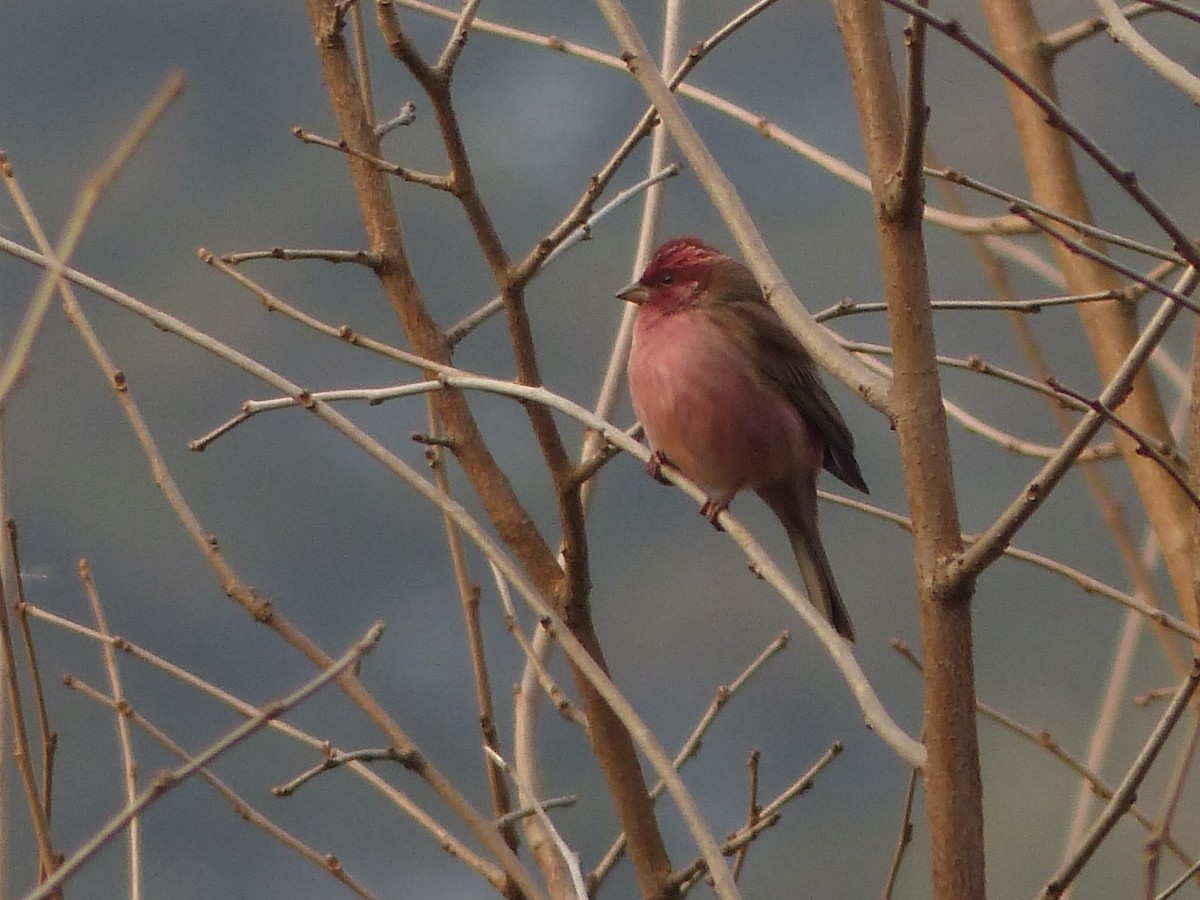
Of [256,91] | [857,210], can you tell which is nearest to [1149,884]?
[857,210]

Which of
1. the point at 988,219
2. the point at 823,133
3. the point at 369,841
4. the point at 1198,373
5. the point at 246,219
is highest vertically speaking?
the point at 246,219

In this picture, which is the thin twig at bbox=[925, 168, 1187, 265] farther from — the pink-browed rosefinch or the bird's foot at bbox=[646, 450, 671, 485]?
the pink-browed rosefinch

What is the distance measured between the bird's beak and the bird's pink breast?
13cm

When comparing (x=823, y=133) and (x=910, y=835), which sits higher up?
(x=823, y=133)

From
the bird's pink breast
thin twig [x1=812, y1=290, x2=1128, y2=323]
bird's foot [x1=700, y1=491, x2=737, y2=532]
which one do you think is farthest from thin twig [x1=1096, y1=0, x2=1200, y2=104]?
the bird's pink breast

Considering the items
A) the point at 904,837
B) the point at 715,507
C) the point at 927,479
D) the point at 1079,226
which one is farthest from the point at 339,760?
the point at 715,507

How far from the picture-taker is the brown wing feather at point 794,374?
5.85 meters

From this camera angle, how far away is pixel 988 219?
4.79 metres

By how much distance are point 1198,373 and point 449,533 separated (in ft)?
5.25

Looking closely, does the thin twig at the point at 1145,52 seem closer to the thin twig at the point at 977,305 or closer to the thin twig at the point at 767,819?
the thin twig at the point at 977,305

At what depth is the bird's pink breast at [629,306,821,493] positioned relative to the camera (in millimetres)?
5613

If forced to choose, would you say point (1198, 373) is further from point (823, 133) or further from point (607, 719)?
point (823, 133)

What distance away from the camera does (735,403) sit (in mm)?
5668

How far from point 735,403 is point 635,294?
0.44 metres
